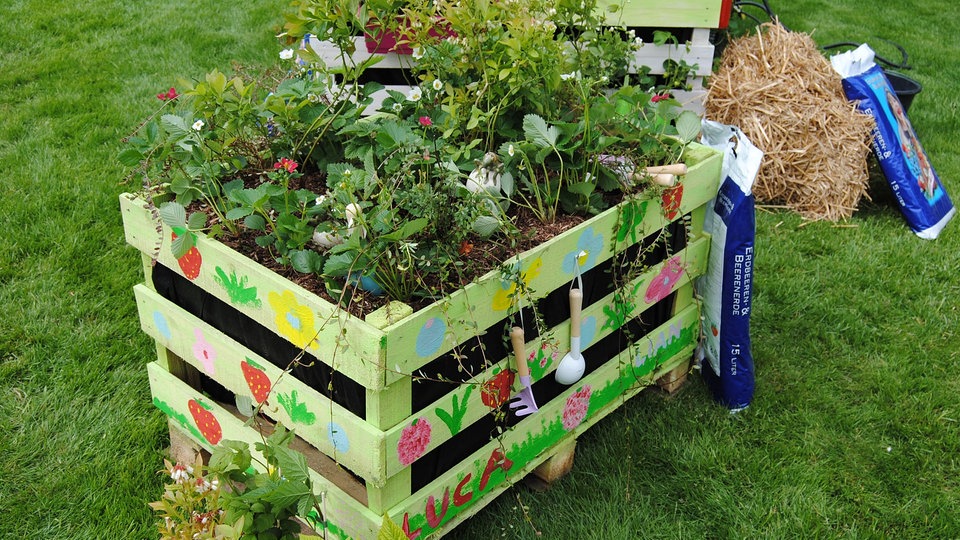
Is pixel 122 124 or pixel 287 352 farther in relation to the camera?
pixel 122 124

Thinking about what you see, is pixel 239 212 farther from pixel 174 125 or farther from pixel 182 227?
pixel 174 125

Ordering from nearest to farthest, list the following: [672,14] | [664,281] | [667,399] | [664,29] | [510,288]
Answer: [510,288]
[664,281]
[667,399]
[672,14]
[664,29]

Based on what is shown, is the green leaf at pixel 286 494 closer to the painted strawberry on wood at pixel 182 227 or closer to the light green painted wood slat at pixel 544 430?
the light green painted wood slat at pixel 544 430

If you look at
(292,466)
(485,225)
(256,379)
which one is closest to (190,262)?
(256,379)

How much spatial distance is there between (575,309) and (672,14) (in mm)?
2127

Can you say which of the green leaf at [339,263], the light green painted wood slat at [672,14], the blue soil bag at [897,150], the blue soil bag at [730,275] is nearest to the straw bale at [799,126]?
the blue soil bag at [897,150]

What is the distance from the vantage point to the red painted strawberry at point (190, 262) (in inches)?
85.7

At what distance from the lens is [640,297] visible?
8.50 feet

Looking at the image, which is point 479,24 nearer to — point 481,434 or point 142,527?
point 481,434

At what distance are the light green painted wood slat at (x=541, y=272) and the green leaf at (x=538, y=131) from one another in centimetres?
22

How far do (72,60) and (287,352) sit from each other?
Result: 3.59 meters

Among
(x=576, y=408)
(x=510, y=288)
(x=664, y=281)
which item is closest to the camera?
(x=510, y=288)

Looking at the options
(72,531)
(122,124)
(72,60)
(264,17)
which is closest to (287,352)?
(72,531)

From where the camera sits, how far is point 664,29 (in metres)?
4.10
